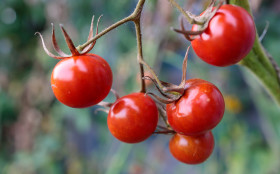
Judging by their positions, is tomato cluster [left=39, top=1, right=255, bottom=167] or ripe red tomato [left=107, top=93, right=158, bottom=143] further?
ripe red tomato [left=107, top=93, right=158, bottom=143]

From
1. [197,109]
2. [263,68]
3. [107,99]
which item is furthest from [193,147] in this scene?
[107,99]

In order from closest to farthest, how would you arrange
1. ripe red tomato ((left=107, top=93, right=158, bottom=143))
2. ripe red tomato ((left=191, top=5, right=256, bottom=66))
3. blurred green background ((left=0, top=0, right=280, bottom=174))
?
ripe red tomato ((left=191, top=5, right=256, bottom=66)) → ripe red tomato ((left=107, top=93, right=158, bottom=143)) → blurred green background ((left=0, top=0, right=280, bottom=174))

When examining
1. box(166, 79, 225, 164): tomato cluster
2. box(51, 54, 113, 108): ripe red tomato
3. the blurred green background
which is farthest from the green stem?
the blurred green background

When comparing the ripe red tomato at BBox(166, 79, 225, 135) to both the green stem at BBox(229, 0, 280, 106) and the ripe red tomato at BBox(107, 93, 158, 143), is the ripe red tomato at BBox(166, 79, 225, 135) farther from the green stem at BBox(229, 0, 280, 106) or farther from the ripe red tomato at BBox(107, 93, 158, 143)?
the green stem at BBox(229, 0, 280, 106)

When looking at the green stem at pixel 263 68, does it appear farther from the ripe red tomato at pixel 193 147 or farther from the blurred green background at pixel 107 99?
the blurred green background at pixel 107 99

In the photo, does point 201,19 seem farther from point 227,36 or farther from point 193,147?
point 193,147

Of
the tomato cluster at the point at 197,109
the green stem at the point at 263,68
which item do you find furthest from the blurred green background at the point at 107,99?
the tomato cluster at the point at 197,109

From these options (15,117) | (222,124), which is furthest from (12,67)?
(222,124)

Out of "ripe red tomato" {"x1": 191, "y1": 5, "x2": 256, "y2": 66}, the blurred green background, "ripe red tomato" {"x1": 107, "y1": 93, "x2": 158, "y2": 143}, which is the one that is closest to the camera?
"ripe red tomato" {"x1": 191, "y1": 5, "x2": 256, "y2": 66}

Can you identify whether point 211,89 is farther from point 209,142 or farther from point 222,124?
point 222,124
